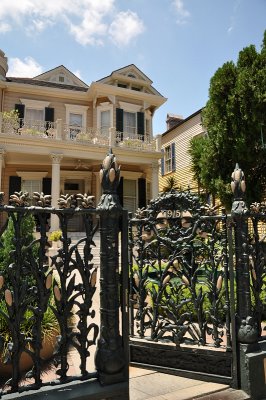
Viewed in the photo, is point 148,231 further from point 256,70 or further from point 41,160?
point 41,160

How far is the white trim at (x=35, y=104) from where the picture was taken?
59.3 ft

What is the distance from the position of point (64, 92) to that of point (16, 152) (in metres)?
5.30

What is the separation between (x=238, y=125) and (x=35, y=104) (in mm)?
11682

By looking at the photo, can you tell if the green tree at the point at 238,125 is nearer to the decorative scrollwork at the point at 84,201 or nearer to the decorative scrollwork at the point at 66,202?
the decorative scrollwork at the point at 84,201

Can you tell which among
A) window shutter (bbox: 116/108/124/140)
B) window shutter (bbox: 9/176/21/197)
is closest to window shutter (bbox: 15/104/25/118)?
window shutter (bbox: 9/176/21/197)

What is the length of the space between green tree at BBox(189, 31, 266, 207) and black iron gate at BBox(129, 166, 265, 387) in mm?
8803

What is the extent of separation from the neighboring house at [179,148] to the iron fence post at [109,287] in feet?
55.5

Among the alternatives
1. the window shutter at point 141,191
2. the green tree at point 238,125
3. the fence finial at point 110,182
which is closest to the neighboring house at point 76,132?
the window shutter at point 141,191

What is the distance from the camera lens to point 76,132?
18141 millimetres

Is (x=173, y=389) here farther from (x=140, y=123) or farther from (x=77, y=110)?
(x=77, y=110)

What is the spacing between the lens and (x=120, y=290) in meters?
2.79

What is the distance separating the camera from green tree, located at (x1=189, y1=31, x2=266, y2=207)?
11953 millimetres

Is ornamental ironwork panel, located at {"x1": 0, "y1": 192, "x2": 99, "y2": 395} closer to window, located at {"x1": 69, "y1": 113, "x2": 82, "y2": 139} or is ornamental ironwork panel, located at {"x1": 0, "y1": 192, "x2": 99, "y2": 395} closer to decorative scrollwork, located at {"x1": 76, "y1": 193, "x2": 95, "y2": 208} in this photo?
decorative scrollwork, located at {"x1": 76, "y1": 193, "x2": 95, "y2": 208}

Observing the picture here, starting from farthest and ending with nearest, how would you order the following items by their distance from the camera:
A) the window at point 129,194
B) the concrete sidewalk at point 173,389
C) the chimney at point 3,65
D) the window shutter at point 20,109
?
1. the window at point 129,194
2. the chimney at point 3,65
3. the window shutter at point 20,109
4. the concrete sidewalk at point 173,389
